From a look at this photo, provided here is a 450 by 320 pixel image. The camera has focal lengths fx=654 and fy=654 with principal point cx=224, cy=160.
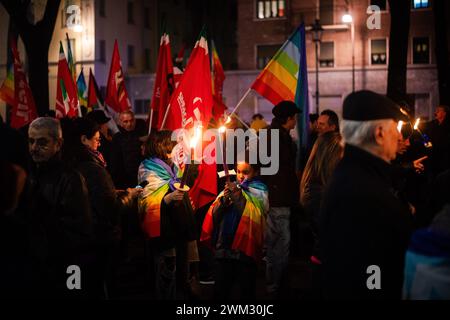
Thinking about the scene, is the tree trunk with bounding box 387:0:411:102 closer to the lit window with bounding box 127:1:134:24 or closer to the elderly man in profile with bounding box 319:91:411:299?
the elderly man in profile with bounding box 319:91:411:299

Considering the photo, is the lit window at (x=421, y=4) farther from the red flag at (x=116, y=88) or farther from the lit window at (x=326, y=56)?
the red flag at (x=116, y=88)

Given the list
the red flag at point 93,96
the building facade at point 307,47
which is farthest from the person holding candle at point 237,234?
the building facade at point 307,47

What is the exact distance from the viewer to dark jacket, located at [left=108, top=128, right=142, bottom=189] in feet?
29.8

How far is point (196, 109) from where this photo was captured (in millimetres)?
7352

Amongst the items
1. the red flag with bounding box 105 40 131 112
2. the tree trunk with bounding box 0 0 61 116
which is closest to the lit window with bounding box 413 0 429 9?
the tree trunk with bounding box 0 0 61 116

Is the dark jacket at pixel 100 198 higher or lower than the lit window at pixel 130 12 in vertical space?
lower

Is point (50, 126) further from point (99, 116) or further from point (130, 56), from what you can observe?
point (130, 56)

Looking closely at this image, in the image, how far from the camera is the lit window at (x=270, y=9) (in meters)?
40.3

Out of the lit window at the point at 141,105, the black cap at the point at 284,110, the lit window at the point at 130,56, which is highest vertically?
the lit window at the point at 130,56

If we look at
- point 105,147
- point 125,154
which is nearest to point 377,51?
point 105,147

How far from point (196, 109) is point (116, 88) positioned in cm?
515

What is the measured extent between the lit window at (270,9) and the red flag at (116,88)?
2939 cm
